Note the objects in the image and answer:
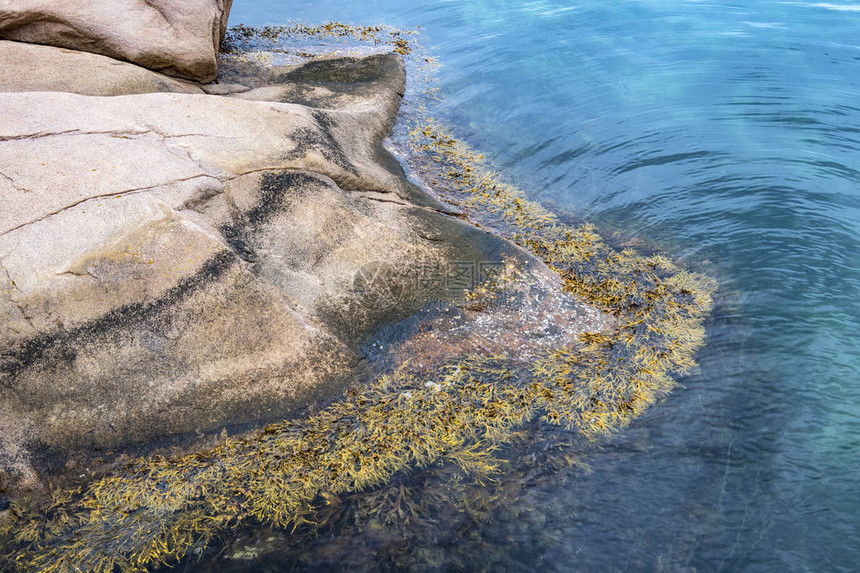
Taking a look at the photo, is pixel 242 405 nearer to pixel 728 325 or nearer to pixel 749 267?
pixel 728 325

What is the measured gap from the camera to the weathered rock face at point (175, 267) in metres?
5.34

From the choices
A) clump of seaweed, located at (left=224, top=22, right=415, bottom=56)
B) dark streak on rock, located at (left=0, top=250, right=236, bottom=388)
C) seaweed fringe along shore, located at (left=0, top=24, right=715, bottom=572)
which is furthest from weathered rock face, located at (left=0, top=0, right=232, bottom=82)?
seaweed fringe along shore, located at (left=0, top=24, right=715, bottom=572)

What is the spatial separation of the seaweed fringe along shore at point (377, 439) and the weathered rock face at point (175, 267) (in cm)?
38

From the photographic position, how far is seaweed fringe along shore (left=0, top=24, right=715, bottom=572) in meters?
4.87

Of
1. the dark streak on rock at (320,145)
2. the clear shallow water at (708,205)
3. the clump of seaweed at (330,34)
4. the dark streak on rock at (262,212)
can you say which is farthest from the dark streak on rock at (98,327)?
the clump of seaweed at (330,34)

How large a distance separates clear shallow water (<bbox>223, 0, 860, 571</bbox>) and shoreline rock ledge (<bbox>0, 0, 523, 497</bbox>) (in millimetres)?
2530

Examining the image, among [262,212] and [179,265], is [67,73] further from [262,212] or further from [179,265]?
[179,265]

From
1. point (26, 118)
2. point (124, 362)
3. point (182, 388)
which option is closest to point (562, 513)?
point (182, 388)

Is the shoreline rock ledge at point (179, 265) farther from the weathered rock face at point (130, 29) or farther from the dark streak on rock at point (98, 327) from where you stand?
the weathered rock face at point (130, 29)

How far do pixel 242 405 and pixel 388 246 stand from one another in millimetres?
2313

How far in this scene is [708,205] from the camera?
874 centimetres

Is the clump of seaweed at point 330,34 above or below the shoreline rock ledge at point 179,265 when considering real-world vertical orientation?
above

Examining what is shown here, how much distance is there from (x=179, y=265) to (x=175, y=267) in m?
0.04

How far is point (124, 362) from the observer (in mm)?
5473
